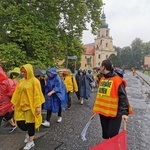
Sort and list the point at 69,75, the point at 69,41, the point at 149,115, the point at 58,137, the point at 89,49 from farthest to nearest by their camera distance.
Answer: the point at 89,49
the point at 69,41
the point at 69,75
the point at 149,115
the point at 58,137

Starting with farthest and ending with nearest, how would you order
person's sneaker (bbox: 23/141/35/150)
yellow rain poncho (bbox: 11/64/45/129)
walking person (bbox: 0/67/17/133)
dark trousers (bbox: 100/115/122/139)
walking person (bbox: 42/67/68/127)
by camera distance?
1. walking person (bbox: 42/67/68/127)
2. walking person (bbox: 0/67/17/133)
3. person's sneaker (bbox: 23/141/35/150)
4. yellow rain poncho (bbox: 11/64/45/129)
5. dark trousers (bbox: 100/115/122/139)

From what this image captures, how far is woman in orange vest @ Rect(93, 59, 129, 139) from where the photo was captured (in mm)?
4020

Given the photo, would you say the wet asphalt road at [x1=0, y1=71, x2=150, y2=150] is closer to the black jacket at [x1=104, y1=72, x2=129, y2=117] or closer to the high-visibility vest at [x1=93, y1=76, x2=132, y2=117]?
the high-visibility vest at [x1=93, y1=76, x2=132, y2=117]

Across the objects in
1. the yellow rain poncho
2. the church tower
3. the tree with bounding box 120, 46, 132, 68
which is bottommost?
the tree with bounding box 120, 46, 132, 68

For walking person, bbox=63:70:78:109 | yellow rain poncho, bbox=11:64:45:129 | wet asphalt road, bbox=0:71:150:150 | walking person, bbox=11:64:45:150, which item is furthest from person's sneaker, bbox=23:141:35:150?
walking person, bbox=63:70:78:109

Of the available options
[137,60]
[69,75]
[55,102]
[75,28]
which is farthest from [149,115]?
[137,60]

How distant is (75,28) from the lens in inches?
780

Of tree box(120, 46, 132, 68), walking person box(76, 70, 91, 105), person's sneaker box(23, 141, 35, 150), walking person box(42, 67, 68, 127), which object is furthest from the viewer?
tree box(120, 46, 132, 68)

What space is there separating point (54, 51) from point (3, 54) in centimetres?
399

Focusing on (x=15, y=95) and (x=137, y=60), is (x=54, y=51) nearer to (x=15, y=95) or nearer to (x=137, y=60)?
(x=15, y=95)

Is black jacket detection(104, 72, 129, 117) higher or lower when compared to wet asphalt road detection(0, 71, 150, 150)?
higher

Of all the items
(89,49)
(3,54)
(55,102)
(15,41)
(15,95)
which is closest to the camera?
(15,95)

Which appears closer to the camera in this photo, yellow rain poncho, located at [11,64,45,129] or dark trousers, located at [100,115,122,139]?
dark trousers, located at [100,115,122,139]

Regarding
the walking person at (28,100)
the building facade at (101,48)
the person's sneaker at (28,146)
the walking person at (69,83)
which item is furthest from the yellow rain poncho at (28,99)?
the building facade at (101,48)
